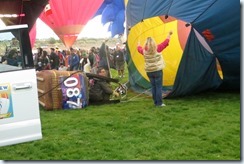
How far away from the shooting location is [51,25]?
67.8 ft

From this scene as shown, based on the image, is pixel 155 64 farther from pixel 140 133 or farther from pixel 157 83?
pixel 140 133

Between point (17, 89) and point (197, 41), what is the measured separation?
4.50m

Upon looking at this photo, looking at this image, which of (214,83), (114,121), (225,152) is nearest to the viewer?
(225,152)

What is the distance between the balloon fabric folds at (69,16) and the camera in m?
19.2

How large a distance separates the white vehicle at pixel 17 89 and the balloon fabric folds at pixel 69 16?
572 inches

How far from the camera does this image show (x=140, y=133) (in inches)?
224

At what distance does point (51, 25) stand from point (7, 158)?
16.5 metres

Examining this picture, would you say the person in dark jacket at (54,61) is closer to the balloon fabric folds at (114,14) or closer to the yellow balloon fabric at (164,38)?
the balloon fabric folds at (114,14)

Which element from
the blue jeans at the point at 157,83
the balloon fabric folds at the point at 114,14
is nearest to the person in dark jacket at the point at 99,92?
the blue jeans at the point at 157,83

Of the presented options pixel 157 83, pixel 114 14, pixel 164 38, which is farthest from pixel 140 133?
pixel 114 14

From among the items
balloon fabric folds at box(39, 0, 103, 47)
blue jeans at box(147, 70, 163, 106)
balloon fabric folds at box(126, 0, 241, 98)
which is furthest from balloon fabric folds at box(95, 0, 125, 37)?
blue jeans at box(147, 70, 163, 106)

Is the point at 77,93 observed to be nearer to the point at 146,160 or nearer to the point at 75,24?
the point at 146,160

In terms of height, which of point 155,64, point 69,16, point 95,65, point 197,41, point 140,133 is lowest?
point 140,133

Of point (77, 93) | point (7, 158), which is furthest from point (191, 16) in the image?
point (7, 158)
